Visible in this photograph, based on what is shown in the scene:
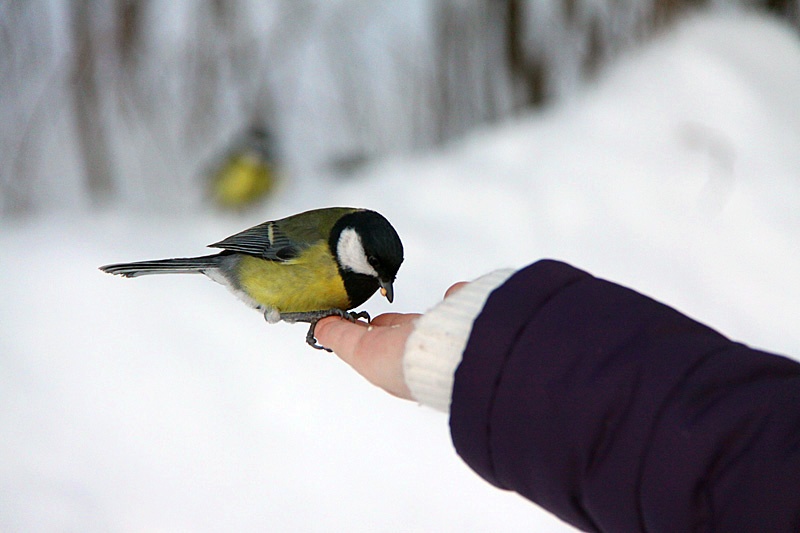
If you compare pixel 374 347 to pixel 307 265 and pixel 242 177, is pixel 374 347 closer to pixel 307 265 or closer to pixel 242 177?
pixel 307 265

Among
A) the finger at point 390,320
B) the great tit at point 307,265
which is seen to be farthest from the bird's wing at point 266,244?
the finger at point 390,320

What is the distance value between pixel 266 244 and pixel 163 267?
8.8 inches

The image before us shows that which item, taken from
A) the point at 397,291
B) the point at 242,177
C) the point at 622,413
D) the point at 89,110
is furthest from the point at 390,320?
the point at 89,110

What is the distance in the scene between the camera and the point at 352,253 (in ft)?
4.68

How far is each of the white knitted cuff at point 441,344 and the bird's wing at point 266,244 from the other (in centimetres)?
49

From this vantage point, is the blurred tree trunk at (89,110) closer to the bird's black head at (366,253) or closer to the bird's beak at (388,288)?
the bird's black head at (366,253)

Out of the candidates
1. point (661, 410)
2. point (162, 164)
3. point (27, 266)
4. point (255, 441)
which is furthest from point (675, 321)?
point (162, 164)

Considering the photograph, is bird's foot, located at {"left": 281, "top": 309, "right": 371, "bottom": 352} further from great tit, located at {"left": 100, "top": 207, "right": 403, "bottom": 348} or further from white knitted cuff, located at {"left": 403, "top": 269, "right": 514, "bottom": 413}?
white knitted cuff, located at {"left": 403, "top": 269, "right": 514, "bottom": 413}

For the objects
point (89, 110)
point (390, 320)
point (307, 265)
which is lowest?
point (390, 320)

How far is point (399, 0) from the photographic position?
3451 millimetres

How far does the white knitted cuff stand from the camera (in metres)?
1.10

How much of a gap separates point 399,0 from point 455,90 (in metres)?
0.50

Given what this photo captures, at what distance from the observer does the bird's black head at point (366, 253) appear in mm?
1361

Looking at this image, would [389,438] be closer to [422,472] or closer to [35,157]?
[422,472]
